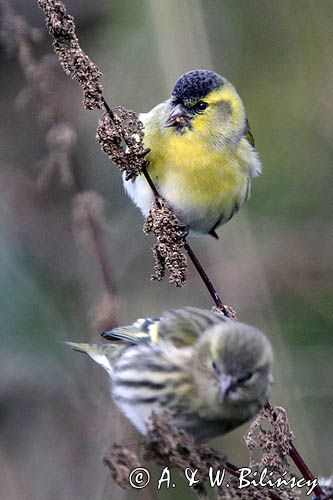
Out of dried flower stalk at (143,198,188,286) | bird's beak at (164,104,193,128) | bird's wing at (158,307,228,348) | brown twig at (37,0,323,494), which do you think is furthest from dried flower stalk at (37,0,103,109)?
bird's beak at (164,104,193,128)

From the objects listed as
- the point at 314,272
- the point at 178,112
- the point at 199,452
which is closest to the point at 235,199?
the point at 178,112

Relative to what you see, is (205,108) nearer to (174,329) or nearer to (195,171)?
(195,171)

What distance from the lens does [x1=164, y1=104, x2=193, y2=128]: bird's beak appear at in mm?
3764

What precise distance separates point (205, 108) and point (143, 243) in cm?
128

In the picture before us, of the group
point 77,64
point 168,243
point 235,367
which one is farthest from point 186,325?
point 77,64

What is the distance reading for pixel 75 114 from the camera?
17.4 ft

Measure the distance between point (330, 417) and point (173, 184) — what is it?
1.56 meters

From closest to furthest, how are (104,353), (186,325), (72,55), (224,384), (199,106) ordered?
(224,384) → (72,55) → (186,325) → (104,353) → (199,106)

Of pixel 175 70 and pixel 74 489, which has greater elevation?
pixel 175 70

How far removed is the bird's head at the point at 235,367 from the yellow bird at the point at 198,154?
4.49 feet

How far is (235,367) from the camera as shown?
2.54 metres

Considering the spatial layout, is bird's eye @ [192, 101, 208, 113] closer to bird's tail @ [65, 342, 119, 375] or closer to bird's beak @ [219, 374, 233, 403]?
bird's tail @ [65, 342, 119, 375]

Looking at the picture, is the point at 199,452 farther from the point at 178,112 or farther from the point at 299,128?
the point at 299,128

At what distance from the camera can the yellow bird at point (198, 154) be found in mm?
3834
